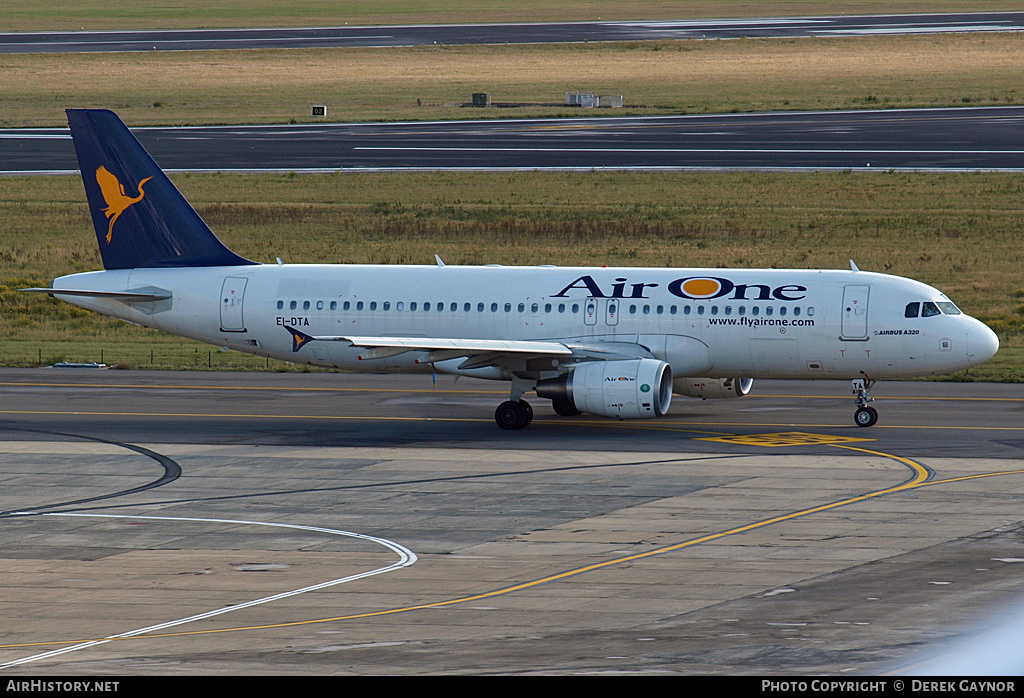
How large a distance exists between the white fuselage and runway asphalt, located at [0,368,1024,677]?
2050 millimetres

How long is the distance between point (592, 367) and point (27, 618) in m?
20.0

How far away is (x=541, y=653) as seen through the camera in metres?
18.0

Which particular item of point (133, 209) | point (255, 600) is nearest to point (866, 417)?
point (255, 600)

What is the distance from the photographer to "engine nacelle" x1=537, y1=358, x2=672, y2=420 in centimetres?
3719

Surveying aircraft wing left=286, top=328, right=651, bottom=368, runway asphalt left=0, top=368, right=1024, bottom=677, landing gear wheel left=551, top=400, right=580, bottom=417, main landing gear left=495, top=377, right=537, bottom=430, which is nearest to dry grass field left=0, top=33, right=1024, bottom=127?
landing gear wheel left=551, top=400, right=580, bottom=417

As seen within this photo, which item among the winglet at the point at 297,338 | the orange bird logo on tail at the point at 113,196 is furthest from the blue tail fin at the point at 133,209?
the winglet at the point at 297,338

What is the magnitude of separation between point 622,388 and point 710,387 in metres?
4.79

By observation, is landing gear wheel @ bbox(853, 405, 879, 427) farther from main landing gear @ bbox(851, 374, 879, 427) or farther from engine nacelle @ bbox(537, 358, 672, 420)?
engine nacelle @ bbox(537, 358, 672, 420)

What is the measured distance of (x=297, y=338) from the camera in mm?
40500

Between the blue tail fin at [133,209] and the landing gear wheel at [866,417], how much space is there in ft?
62.4

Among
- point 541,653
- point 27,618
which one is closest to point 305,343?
point 27,618

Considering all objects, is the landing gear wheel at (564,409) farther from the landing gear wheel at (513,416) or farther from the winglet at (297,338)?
the winglet at (297,338)

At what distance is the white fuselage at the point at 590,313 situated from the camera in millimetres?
38781

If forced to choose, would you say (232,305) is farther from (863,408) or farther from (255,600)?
(255,600)
